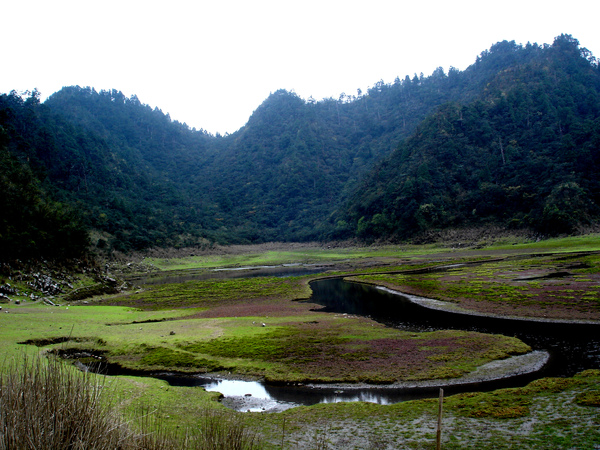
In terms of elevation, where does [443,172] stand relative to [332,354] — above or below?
above

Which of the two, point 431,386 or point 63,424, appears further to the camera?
point 431,386

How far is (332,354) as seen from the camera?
22.3 metres

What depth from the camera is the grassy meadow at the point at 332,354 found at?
39.5 feet

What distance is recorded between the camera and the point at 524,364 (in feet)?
63.3

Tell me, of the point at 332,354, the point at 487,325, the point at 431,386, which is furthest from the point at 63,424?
the point at 487,325

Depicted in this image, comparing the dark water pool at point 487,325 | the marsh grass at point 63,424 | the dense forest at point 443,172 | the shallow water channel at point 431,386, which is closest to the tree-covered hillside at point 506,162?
the dense forest at point 443,172

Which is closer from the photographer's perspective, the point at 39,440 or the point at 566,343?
the point at 39,440

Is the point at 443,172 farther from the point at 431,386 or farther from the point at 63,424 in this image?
the point at 63,424

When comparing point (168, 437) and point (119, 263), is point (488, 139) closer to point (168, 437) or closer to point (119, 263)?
point (119, 263)

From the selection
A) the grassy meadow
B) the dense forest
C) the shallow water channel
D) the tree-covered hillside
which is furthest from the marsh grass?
the tree-covered hillside

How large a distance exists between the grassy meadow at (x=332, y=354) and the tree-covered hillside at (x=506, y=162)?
69.0 metres

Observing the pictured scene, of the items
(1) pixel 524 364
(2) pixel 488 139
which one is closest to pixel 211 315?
(1) pixel 524 364

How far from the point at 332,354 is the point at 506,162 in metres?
141

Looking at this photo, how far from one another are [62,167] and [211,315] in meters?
134
